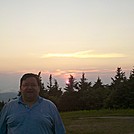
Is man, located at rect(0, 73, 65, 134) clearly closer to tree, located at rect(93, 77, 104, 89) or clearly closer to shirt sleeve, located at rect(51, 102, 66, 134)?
shirt sleeve, located at rect(51, 102, 66, 134)

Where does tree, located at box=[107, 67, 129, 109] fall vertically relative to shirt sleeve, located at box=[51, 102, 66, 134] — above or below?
below

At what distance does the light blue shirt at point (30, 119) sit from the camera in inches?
144

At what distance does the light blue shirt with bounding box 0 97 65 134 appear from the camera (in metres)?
3.67

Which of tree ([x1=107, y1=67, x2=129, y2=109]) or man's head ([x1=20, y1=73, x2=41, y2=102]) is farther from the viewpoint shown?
tree ([x1=107, y1=67, x2=129, y2=109])

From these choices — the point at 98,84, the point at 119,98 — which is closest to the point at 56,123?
the point at 119,98

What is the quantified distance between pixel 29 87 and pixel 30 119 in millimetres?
346

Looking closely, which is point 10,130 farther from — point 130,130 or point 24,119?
point 130,130

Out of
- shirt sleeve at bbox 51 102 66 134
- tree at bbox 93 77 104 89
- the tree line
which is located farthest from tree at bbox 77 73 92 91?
shirt sleeve at bbox 51 102 66 134

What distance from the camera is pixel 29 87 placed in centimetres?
379

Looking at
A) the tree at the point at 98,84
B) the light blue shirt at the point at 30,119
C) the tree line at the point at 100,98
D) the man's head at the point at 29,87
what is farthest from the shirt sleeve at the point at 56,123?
the tree at the point at 98,84

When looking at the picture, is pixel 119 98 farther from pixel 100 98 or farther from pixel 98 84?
pixel 98 84

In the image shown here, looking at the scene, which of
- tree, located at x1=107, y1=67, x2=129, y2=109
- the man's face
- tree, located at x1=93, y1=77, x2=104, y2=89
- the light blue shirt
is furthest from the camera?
tree, located at x1=93, y1=77, x2=104, y2=89

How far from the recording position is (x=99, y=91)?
35.5 meters

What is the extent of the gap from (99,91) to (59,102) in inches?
164
